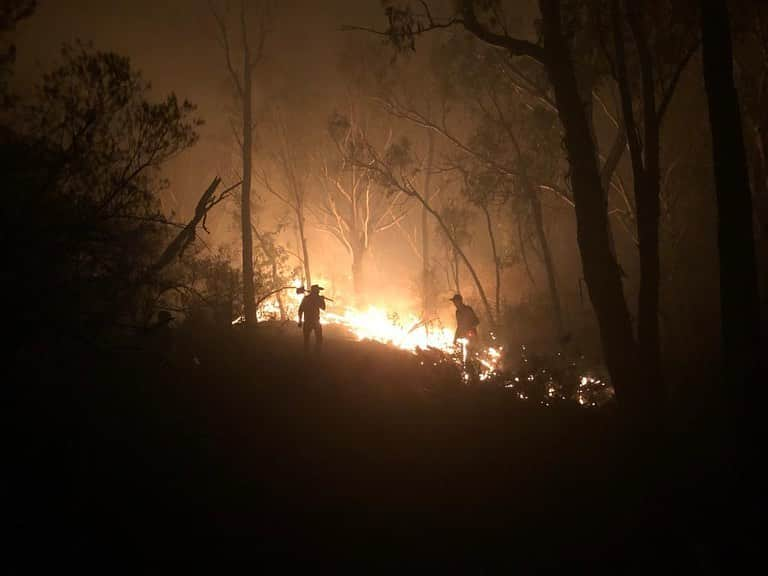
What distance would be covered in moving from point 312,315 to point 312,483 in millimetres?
6112

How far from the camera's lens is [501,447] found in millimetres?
5922

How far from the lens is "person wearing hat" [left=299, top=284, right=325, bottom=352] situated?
10.4 m

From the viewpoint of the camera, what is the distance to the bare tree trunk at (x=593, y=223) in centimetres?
591

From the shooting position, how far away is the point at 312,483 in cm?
464

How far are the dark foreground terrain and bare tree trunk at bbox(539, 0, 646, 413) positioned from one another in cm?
123

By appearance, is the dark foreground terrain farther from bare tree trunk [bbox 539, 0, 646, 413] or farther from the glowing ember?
the glowing ember

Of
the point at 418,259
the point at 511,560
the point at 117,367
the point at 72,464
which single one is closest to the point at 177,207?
the point at 418,259

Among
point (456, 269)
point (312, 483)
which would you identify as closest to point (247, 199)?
point (312, 483)

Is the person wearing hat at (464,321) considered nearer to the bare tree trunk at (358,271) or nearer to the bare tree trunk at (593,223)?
the bare tree trunk at (593,223)

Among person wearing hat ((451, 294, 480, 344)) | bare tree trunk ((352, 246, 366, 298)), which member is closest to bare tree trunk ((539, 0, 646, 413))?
person wearing hat ((451, 294, 480, 344))

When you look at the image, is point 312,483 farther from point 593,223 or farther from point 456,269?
point 456,269

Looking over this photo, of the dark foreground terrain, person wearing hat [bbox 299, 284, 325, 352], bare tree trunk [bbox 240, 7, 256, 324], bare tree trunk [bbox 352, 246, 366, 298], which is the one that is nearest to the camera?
the dark foreground terrain

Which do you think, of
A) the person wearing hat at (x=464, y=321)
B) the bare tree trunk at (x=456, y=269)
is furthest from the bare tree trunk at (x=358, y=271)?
the person wearing hat at (x=464, y=321)

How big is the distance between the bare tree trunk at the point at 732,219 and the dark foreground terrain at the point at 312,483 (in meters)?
1.58
